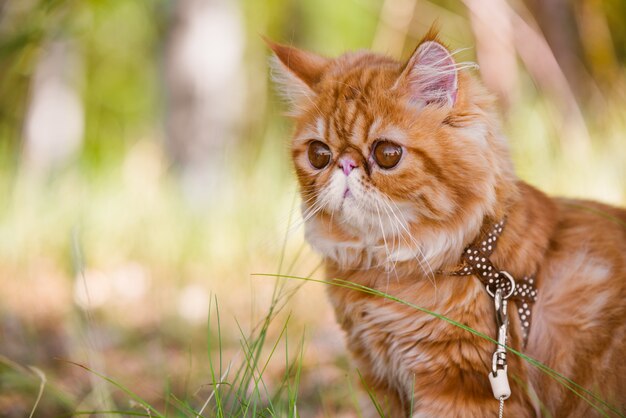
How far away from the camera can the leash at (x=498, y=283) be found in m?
1.40

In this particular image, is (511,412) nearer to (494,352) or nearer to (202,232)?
(494,352)

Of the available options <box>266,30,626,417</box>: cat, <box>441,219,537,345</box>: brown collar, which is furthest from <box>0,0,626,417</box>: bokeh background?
<box>441,219,537,345</box>: brown collar

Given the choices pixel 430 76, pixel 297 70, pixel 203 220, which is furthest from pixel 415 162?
pixel 203 220

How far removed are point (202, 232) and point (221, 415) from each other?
2.13m

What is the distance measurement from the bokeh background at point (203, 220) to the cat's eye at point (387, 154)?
28 centimetres

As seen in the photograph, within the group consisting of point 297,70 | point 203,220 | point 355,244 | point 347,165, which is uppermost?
point 297,70

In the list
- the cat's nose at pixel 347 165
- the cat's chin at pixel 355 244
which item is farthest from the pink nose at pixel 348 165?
the cat's chin at pixel 355 244

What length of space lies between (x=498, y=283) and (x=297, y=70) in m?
0.81

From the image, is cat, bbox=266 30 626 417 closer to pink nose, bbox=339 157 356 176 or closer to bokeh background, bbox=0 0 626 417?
pink nose, bbox=339 157 356 176

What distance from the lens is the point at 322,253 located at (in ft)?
5.53

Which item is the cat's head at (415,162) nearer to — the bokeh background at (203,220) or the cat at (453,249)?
the cat at (453,249)

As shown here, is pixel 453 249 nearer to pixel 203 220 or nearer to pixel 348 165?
pixel 348 165

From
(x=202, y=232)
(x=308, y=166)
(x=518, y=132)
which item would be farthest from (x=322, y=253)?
(x=518, y=132)

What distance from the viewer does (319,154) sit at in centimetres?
162
